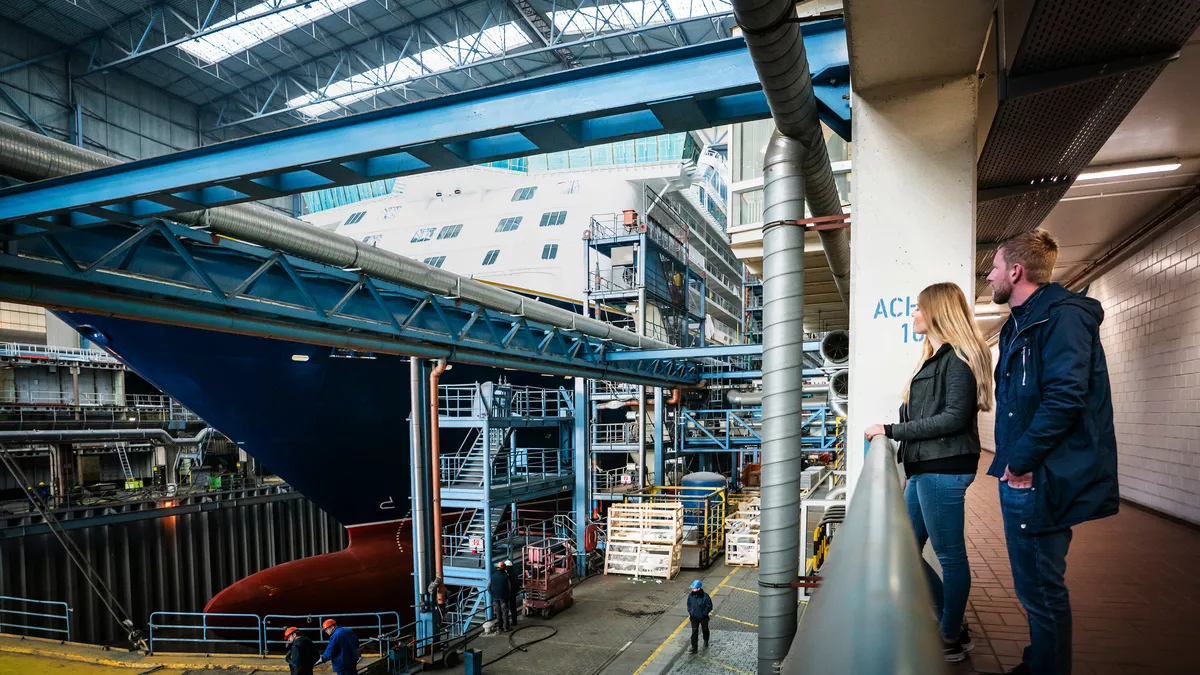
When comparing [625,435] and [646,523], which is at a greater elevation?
[625,435]

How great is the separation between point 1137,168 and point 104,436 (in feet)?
95.1

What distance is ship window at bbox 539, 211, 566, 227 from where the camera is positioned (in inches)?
1185

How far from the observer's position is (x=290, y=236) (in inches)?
320

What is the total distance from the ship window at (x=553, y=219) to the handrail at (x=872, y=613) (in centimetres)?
2964

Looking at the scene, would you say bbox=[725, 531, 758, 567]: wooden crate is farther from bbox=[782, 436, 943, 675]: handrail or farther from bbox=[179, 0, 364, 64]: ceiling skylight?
bbox=[179, 0, 364, 64]: ceiling skylight

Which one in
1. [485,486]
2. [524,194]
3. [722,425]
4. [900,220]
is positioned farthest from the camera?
[524,194]

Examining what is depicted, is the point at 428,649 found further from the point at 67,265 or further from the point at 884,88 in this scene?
the point at 884,88

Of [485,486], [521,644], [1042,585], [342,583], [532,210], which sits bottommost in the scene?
[342,583]

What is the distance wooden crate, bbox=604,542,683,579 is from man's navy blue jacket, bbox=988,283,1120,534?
1373 centimetres

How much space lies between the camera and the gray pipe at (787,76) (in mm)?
2861

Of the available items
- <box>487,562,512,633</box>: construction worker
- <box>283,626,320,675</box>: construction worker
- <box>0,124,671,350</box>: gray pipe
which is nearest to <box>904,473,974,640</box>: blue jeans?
<box>0,124,671,350</box>: gray pipe

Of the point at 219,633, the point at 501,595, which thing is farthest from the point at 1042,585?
the point at 219,633

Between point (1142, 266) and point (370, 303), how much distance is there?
11.1m

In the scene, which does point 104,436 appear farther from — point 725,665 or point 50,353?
point 725,665
